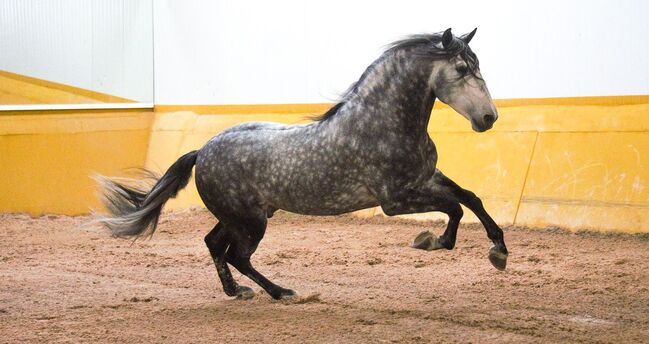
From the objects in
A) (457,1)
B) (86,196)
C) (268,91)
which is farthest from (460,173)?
(86,196)

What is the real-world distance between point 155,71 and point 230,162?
7.23 meters

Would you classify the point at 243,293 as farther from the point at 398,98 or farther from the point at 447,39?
the point at 447,39

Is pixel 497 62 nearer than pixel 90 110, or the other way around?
pixel 497 62

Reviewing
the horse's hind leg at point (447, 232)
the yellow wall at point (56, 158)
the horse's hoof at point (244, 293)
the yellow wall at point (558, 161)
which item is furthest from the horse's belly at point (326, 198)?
the yellow wall at point (56, 158)

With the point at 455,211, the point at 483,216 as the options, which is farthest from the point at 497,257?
the point at 455,211

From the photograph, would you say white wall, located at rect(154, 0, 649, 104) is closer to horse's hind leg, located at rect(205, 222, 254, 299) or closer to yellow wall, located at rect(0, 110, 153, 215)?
yellow wall, located at rect(0, 110, 153, 215)

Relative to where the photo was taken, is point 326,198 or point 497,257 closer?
point 497,257

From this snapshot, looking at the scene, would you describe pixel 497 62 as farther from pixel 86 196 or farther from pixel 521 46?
pixel 86 196

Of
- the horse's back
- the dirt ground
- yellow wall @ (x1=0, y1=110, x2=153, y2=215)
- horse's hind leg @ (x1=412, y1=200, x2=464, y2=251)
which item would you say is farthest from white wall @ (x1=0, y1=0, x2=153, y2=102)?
horse's hind leg @ (x1=412, y1=200, x2=464, y2=251)

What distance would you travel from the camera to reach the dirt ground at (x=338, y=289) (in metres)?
5.21

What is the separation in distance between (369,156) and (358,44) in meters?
5.27

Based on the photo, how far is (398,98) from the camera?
18.9ft

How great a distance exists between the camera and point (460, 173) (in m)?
9.72

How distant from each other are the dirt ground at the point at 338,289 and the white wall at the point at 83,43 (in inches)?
114
